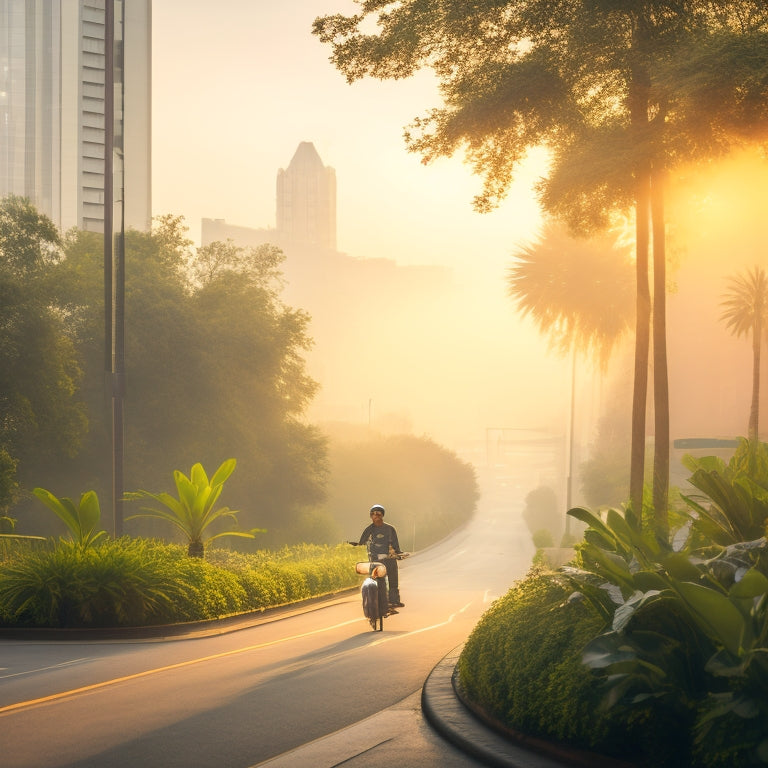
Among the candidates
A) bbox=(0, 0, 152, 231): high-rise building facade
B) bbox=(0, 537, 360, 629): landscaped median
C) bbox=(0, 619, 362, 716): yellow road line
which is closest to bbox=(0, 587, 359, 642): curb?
bbox=(0, 537, 360, 629): landscaped median

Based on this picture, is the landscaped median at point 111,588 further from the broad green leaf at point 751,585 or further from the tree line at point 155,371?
the broad green leaf at point 751,585

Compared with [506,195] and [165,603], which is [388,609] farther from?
[506,195]

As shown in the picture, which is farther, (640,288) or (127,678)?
(640,288)

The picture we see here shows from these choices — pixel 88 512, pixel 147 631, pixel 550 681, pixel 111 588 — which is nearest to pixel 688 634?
pixel 550 681

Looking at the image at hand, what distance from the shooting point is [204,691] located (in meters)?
9.74

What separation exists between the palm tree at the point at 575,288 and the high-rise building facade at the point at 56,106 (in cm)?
2000

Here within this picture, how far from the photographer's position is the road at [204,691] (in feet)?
24.3

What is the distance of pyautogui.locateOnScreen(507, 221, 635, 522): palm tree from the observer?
1847 inches

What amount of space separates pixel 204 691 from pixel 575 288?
4005 centimetres

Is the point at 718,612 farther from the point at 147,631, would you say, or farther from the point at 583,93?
the point at 583,93

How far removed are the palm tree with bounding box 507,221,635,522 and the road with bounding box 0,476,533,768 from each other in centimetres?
3207

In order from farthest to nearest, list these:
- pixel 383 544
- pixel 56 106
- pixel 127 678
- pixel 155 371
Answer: pixel 56 106, pixel 155 371, pixel 383 544, pixel 127 678

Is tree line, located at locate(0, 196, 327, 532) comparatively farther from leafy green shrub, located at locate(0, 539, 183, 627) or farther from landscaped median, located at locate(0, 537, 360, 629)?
leafy green shrub, located at locate(0, 539, 183, 627)

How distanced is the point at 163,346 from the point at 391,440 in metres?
78.3
